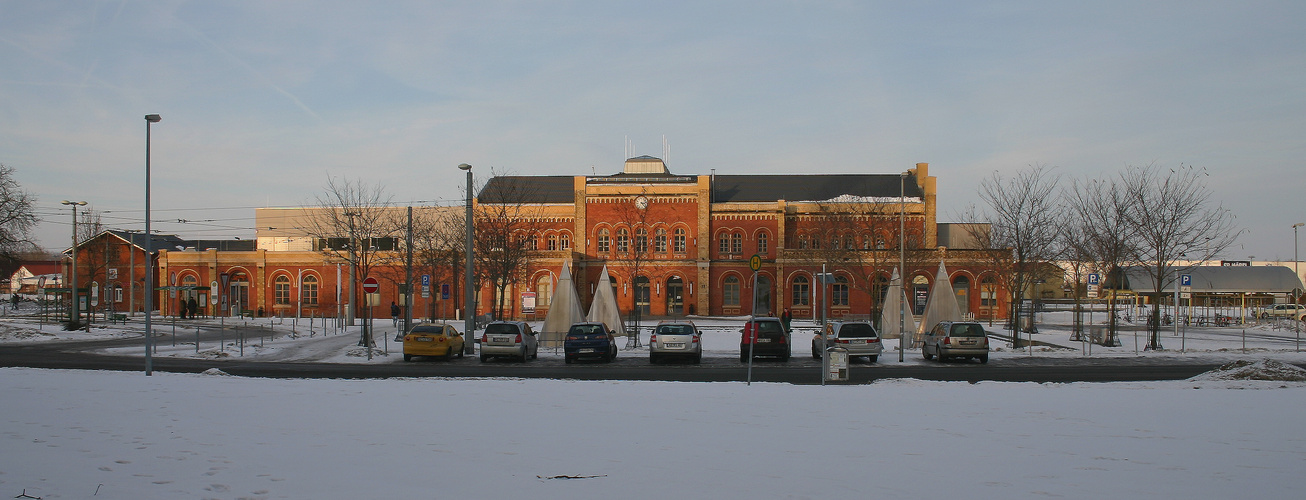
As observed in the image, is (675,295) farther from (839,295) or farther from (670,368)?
(670,368)

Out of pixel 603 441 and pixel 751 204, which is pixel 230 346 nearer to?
pixel 603 441

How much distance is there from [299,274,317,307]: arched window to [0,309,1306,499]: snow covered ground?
49.7 metres

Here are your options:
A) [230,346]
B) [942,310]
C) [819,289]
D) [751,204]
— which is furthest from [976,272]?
[230,346]

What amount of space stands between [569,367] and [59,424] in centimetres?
1415

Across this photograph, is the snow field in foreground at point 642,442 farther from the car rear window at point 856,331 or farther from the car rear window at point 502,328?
the car rear window at point 502,328

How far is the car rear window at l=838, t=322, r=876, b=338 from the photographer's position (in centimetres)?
2639

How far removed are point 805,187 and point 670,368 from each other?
46150 mm

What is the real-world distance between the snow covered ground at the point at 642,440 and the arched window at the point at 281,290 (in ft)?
166

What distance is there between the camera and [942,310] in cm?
3444

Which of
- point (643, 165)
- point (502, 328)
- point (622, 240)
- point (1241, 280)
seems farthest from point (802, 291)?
point (1241, 280)

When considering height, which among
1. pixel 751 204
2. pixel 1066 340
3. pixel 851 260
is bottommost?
pixel 1066 340

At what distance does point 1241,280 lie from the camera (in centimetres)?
8931

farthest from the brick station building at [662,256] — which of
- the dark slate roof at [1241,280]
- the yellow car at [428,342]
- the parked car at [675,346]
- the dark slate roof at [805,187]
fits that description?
the dark slate roof at [1241,280]

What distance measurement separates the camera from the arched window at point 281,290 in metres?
64.6
